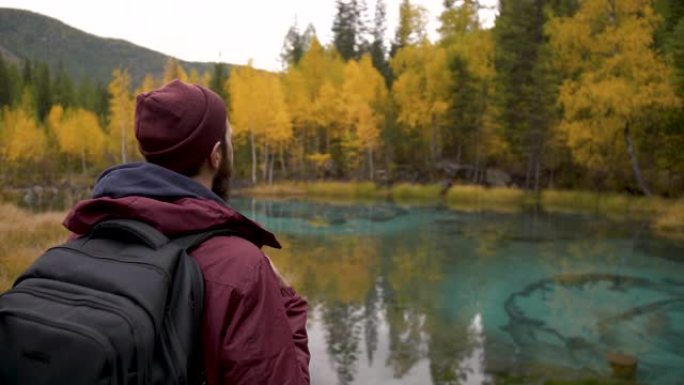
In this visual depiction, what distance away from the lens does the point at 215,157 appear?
5.22ft

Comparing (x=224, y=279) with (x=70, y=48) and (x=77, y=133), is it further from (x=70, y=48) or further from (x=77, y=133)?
(x=70, y=48)

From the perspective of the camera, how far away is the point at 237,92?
37531 millimetres

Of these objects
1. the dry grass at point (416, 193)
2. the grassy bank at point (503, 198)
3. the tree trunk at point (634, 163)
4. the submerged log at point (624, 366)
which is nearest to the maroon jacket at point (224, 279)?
the submerged log at point (624, 366)

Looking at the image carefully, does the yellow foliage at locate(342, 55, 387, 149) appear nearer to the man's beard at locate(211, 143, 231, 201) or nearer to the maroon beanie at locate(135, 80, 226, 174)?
the man's beard at locate(211, 143, 231, 201)

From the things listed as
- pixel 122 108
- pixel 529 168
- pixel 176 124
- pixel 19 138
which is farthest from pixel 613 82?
pixel 19 138

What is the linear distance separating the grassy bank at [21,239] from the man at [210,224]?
597 cm

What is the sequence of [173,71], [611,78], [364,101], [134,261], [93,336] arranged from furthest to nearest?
1. [173,71]
2. [364,101]
3. [611,78]
4. [134,261]
5. [93,336]

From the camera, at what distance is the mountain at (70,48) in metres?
131

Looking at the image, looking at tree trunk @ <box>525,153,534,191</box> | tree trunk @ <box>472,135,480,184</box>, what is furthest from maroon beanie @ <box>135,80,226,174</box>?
tree trunk @ <box>472,135,480,184</box>

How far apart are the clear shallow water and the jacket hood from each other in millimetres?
5360

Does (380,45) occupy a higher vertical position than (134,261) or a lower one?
higher

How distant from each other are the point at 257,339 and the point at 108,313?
34 centimetres

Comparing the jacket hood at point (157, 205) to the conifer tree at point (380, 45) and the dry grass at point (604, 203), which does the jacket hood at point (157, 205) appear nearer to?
the dry grass at point (604, 203)

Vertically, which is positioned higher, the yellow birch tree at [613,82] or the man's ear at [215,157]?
the yellow birch tree at [613,82]
